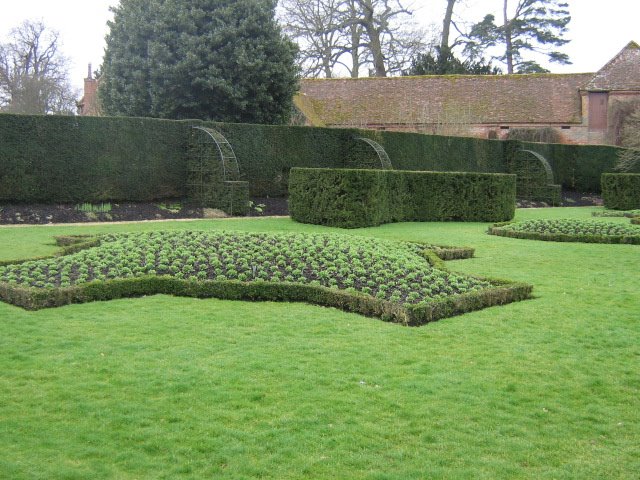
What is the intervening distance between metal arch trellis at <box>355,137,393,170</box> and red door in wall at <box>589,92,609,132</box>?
2050 centimetres

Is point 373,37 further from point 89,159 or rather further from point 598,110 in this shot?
point 89,159

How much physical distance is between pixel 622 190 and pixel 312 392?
871 inches

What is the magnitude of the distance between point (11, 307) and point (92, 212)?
9.87 meters

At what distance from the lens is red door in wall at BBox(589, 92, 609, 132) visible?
38.4 meters

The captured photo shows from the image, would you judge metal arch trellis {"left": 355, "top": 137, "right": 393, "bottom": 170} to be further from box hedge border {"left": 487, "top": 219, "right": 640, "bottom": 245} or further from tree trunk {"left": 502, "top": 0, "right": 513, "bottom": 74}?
tree trunk {"left": 502, "top": 0, "right": 513, "bottom": 74}

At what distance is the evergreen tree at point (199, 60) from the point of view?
23.2m

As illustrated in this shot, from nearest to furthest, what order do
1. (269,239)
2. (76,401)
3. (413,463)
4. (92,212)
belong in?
(413,463) → (76,401) → (269,239) → (92,212)

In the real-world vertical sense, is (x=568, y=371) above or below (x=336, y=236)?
below

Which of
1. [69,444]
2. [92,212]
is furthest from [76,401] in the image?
[92,212]

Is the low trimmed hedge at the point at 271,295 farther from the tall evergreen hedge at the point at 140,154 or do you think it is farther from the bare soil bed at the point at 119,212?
the tall evergreen hedge at the point at 140,154

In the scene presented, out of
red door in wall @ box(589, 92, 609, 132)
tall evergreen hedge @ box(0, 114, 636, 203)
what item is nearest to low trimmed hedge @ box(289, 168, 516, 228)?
tall evergreen hedge @ box(0, 114, 636, 203)

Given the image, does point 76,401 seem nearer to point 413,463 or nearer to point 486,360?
point 413,463

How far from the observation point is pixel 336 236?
426 inches

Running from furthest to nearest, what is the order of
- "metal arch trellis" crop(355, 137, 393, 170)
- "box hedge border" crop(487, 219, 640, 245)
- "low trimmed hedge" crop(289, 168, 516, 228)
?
"metal arch trellis" crop(355, 137, 393, 170), "low trimmed hedge" crop(289, 168, 516, 228), "box hedge border" crop(487, 219, 640, 245)
